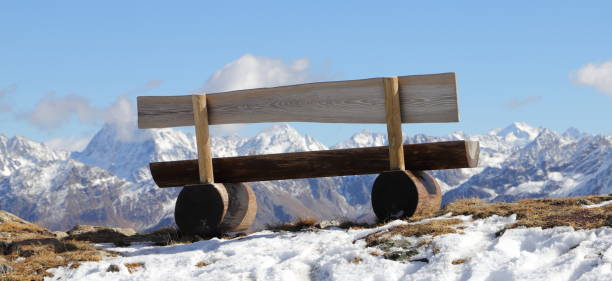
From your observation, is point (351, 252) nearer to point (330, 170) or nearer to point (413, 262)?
point (413, 262)

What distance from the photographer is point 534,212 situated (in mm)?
15977

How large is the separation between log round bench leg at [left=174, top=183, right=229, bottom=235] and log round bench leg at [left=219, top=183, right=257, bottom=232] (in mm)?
216

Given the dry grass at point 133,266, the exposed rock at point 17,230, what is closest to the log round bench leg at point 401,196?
the dry grass at point 133,266


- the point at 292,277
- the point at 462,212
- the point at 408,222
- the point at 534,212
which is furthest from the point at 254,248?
the point at 534,212

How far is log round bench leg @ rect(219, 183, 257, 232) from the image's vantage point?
1878cm

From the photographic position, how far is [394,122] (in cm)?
1761

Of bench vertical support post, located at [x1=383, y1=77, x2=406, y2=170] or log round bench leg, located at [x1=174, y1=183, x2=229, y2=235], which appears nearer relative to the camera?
bench vertical support post, located at [x1=383, y1=77, x2=406, y2=170]

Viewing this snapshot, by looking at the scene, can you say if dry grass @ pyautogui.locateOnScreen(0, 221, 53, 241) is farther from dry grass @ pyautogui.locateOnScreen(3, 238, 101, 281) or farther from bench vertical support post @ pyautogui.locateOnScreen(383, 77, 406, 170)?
bench vertical support post @ pyautogui.locateOnScreen(383, 77, 406, 170)

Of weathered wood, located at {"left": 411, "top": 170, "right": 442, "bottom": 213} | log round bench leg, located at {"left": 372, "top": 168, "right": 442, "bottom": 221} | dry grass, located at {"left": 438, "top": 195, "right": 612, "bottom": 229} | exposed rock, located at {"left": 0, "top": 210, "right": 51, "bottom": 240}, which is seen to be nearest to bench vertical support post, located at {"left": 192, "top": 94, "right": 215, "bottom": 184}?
log round bench leg, located at {"left": 372, "top": 168, "right": 442, "bottom": 221}

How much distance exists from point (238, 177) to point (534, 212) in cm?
756

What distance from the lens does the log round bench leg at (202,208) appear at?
61.1 feet

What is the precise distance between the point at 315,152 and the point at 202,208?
3.26 meters

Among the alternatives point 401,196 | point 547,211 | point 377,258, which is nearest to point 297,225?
point 401,196

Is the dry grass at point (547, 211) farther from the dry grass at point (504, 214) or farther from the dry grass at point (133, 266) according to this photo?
the dry grass at point (133, 266)
